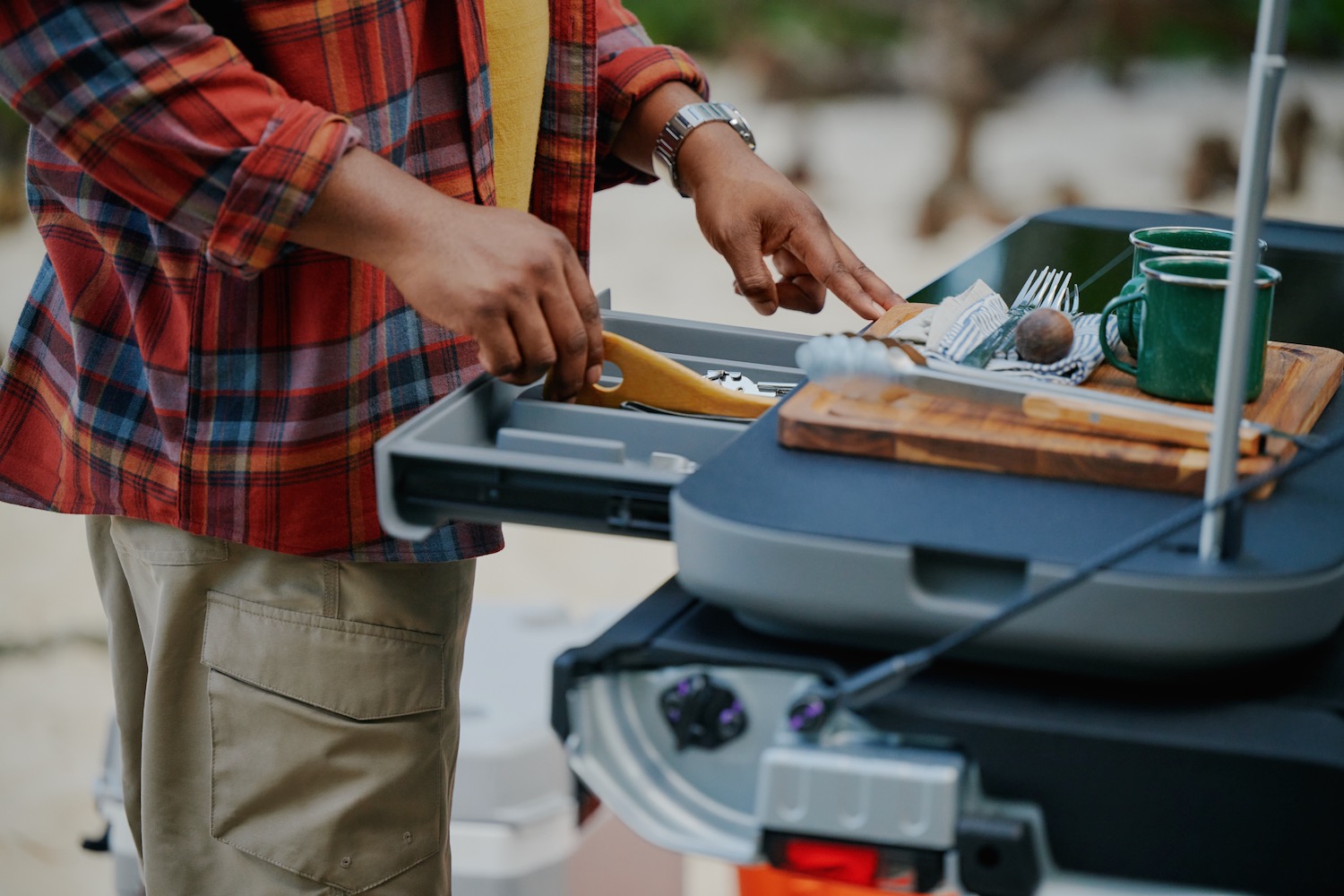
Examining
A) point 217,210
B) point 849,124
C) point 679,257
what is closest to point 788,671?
point 217,210

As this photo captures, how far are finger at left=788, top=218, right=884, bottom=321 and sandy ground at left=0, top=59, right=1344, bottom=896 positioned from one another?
1829 mm

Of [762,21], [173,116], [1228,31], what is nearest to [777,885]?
[173,116]

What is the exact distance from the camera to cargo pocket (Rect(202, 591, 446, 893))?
1.08m

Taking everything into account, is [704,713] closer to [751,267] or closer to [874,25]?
[751,267]

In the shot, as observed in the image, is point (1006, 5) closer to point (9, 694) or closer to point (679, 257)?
point (679, 257)

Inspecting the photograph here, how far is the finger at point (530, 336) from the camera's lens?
853 millimetres

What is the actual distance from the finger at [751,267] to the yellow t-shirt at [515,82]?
0.18 meters

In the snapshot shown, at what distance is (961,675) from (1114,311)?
1.13 feet

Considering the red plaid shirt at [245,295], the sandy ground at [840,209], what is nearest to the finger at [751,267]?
the red plaid shirt at [245,295]

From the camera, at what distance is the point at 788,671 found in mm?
694

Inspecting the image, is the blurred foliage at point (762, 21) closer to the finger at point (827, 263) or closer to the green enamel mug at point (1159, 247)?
the finger at point (827, 263)

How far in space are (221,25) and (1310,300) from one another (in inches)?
37.6

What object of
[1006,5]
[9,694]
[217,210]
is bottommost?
[9,694]

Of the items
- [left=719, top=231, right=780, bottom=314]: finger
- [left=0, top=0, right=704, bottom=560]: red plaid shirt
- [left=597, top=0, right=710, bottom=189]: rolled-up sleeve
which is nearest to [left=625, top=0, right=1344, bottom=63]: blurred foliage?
[left=597, top=0, right=710, bottom=189]: rolled-up sleeve
